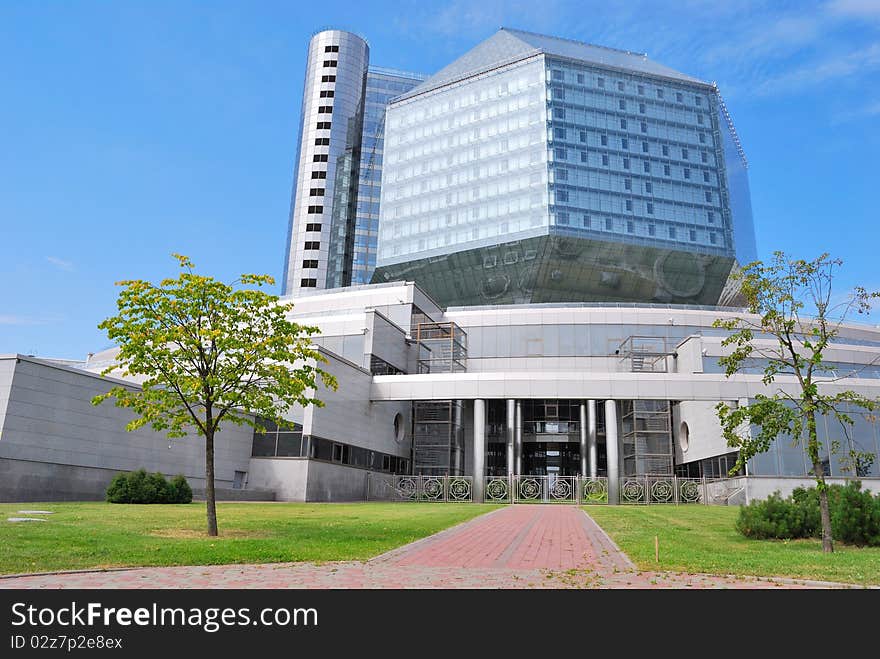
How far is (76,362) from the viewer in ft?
298

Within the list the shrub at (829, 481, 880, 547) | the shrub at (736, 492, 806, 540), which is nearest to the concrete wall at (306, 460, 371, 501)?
the shrub at (736, 492, 806, 540)

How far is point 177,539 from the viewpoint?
14.5 meters

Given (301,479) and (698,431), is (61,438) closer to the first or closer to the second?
(301,479)

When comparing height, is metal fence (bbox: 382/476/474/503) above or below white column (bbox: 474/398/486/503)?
below

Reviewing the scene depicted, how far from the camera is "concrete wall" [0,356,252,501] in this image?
85.3 ft

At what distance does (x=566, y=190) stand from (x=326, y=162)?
54.4 metres

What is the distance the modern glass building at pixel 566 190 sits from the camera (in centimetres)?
8531

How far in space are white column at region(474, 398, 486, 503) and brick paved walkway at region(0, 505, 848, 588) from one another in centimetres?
3178

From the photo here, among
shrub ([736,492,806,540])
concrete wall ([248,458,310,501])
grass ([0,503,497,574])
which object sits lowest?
grass ([0,503,497,574])

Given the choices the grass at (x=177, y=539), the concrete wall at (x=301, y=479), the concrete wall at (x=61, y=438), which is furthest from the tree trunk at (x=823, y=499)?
the concrete wall at (x=301, y=479)

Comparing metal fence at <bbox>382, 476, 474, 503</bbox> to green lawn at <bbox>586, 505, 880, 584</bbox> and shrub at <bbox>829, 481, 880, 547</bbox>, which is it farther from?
shrub at <bbox>829, 481, 880, 547</bbox>

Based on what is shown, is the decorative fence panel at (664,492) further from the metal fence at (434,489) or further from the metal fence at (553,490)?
the metal fence at (434,489)

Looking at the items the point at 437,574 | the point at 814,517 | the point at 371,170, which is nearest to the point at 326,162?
the point at 371,170
